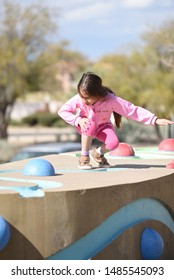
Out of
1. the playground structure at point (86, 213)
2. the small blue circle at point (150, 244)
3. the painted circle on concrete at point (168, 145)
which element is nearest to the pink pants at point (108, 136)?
the playground structure at point (86, 213)

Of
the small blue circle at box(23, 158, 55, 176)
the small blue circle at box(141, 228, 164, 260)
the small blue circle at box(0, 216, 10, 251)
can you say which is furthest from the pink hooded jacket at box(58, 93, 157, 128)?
the small blue circle at box(0, 216, 10, 251)

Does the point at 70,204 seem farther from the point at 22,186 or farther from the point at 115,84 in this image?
the point at 115,84

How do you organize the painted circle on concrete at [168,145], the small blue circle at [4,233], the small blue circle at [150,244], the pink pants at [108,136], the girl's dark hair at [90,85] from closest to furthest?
the small blue circle at [4,233] < the small blue circle at [150,244] < the girl's dark hair at [90,85] < the pink pants at [108,136] < the painted circle on concrete at [168,145]

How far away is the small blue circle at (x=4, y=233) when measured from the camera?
4.51m

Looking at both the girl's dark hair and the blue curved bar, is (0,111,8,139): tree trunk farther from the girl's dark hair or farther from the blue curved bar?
the blue curved bar

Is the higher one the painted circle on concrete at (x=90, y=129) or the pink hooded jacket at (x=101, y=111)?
the pink hooded jacket at (x=101, y=111)

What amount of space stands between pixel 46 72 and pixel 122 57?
3.67 m

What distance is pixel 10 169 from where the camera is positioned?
621 cm

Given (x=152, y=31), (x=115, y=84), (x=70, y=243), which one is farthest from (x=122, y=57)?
(x=70, y=243)

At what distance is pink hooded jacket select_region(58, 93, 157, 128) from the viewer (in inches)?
249

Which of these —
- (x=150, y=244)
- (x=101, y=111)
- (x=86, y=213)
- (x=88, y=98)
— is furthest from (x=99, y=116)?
(x=86, y=213)

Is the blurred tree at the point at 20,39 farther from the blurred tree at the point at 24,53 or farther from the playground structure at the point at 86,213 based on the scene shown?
Answer: the playground structure at the point at 86,213

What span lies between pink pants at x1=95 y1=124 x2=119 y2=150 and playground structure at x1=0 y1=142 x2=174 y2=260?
0.36 meters

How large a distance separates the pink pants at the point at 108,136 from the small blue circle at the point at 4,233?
2114 millimetres
